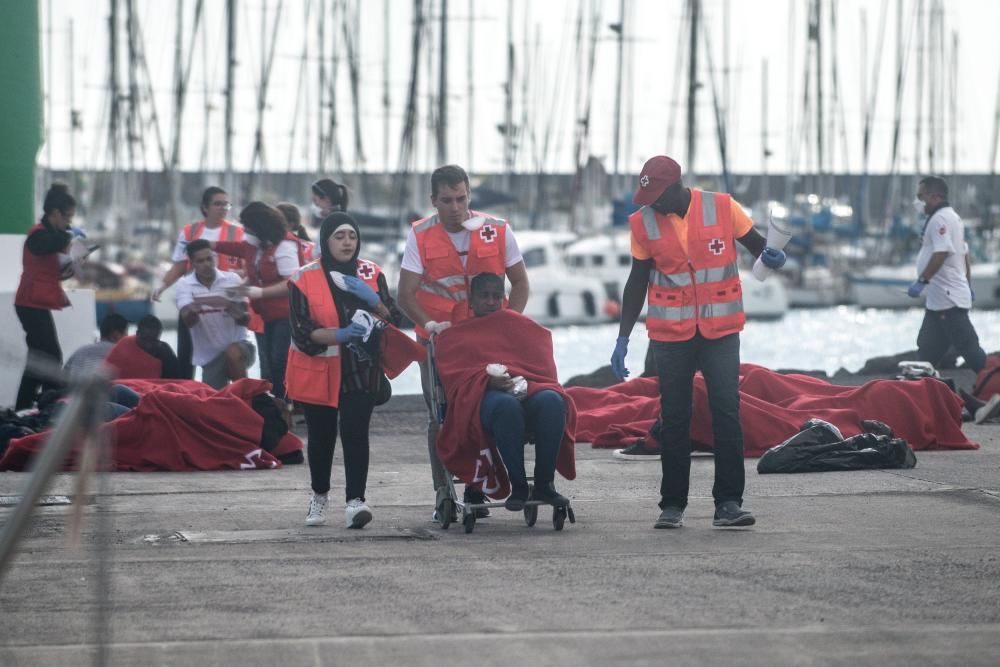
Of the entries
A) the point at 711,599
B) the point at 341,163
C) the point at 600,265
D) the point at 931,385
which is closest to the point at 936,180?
the point at 931,385

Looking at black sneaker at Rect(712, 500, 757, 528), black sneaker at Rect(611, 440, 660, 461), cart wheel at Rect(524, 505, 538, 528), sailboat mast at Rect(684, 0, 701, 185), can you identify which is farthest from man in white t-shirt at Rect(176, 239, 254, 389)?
sailboat mast at Rect(684, 0, 701, 185)

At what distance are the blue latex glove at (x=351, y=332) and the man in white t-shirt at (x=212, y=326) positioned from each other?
4.40m

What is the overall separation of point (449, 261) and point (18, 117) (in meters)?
7.86

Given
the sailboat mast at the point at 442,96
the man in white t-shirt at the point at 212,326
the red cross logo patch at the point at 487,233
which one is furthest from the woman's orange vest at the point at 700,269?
the sailboat mast at the point at 442,96

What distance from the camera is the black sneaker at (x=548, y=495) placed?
26.4 feet

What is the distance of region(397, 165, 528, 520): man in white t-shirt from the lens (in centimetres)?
851

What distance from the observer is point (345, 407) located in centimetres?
849

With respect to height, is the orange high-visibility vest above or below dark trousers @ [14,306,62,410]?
above

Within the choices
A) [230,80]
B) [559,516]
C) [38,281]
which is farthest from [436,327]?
[230,80]

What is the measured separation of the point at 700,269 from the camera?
8234 mm

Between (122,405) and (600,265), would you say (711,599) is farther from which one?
(600,265)

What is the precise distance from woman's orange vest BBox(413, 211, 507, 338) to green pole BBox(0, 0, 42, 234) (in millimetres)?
→ 7510

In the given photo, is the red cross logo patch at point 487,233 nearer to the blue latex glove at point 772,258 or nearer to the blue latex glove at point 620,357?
the blue latex glove at point 620,357

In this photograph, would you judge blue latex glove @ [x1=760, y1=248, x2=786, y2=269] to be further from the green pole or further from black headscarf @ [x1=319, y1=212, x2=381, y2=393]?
the green pole
